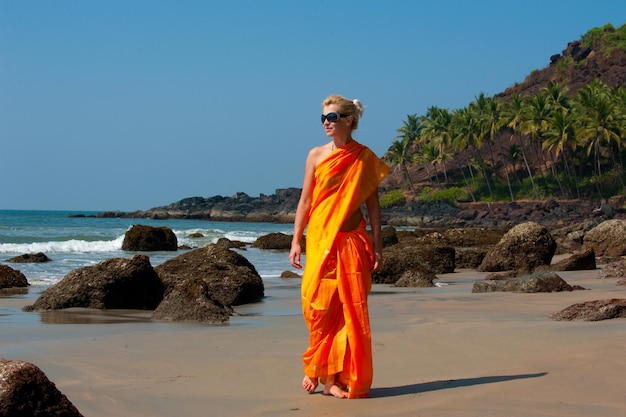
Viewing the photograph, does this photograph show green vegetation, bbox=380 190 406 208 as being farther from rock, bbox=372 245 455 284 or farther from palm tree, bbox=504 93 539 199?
rock, bbox=372 245 455 284

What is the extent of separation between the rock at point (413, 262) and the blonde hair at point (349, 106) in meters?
8.31

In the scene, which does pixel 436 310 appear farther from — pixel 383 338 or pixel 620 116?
pixel 620 116

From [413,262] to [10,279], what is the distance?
6.58m

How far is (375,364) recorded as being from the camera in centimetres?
559

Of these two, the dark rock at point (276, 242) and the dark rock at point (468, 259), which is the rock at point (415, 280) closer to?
the dark rock at point (468, 259)

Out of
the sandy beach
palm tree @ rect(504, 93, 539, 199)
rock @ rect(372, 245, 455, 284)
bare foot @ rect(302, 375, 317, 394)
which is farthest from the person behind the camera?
palm tree @ rect(504, 93, 539, 199)

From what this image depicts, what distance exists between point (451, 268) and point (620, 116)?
5269 centimetres

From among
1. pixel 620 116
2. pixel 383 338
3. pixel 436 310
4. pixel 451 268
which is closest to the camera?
pixel 383 338

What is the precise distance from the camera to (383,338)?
659 centimetres

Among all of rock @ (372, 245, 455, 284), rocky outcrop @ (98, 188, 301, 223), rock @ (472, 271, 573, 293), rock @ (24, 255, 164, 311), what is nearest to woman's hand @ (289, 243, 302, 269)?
rock @ (24, 255, 164, 311)

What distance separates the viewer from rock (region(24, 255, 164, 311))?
30.9ft

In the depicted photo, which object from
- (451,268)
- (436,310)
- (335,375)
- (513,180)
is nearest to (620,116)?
(513,180)

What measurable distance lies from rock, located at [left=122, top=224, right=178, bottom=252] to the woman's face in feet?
71.0

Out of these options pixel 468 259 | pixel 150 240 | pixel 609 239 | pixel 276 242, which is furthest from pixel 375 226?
pixel 276 242
